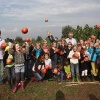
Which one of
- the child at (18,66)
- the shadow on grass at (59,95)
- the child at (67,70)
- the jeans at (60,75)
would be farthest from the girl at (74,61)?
the child at (18,66)

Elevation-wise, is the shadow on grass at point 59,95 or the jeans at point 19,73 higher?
the jeans at point 19,73

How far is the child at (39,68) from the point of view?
11.2 metres

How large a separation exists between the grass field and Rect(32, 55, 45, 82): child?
0.52 meters

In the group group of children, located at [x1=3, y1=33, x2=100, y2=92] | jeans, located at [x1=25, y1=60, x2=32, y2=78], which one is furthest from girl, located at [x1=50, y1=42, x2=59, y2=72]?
jeans, located at [x1=25, y1=60, x2=32, y2=78]

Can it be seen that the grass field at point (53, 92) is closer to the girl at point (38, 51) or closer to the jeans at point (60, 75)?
the jeans at point (60, 75)

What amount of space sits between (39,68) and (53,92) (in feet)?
6.72

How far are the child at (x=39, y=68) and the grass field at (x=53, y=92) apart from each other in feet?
1.69

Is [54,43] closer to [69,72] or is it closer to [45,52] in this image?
[45,52]

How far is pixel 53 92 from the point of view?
9648mm

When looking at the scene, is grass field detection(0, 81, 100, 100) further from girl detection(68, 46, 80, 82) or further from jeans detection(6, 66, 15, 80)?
girl detection(68, 46, 80, 82)

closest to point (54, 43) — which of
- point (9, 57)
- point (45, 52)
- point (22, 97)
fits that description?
point (45, 52)

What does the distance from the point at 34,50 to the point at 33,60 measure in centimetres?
49

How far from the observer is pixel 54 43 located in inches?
456

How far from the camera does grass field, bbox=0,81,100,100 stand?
30.0 ft
